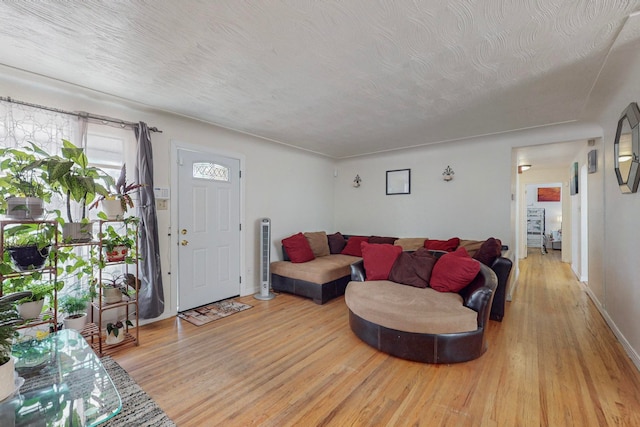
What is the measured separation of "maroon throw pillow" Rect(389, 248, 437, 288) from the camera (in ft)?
9.78

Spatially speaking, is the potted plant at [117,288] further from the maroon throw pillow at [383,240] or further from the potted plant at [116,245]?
the maroon throw pillow at [383,240]

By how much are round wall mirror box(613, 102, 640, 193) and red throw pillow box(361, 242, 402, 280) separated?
6.71ft

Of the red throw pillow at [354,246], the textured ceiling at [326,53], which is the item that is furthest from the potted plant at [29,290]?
the red throw pillow at [354,246]

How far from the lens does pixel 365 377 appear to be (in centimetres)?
212

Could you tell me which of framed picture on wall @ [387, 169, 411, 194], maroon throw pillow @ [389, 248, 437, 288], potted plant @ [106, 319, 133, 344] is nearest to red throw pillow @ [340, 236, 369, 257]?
framed picture on wall @ [387, 169, 411, 194]

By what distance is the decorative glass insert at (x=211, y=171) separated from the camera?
3.59m

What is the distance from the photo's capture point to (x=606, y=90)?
100 inches

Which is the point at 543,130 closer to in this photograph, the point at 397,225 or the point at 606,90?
the point at 606,90

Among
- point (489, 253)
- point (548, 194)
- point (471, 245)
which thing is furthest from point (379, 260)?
point (548, 194)

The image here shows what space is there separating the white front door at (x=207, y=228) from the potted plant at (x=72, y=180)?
1092mm

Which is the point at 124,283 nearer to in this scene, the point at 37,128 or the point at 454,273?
the point at 37,128

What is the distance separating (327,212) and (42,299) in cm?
448

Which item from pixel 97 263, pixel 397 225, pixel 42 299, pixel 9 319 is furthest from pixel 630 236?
pixel 42 299

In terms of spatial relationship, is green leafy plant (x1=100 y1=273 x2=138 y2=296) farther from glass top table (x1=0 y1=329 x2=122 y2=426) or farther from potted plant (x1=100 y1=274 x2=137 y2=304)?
glass top table (x1=0 y1=329 x2=122 y2=426)
